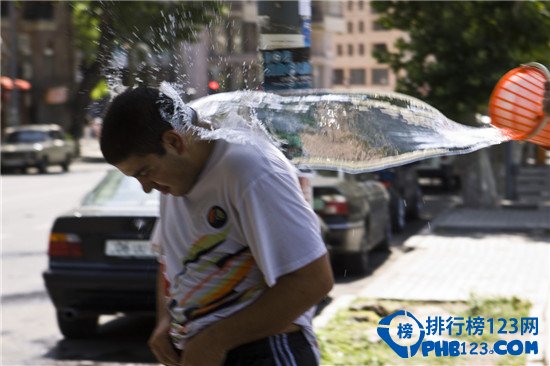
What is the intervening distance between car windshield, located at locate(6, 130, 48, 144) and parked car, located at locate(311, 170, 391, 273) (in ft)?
81.4

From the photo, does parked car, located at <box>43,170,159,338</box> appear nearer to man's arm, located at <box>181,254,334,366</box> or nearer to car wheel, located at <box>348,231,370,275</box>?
car wheel, located at <box>348,231,370,275</box>

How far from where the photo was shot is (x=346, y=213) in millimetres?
10180

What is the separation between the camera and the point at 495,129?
2703 mm

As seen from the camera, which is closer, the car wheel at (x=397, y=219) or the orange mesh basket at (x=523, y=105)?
the orange mesh basket at (x=523, y=105)

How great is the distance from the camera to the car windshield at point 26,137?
33.6 meters

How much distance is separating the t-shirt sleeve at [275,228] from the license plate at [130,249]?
493cm

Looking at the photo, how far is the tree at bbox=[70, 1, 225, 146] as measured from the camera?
8.64ft

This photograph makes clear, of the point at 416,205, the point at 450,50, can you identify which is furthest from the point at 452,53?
the point at 416,205

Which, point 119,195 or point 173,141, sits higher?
point 173,141

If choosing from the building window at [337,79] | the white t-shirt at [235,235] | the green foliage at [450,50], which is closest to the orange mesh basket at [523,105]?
the white t-shirt at [235,235]

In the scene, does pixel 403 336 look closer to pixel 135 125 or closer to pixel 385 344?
Answer: pixel 385 344

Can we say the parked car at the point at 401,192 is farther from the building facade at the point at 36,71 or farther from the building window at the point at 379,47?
the building facade at the point at 36,71

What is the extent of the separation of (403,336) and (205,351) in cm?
376

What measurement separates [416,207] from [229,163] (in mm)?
15538
